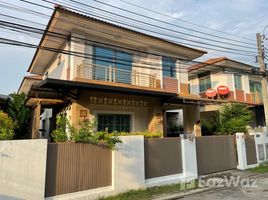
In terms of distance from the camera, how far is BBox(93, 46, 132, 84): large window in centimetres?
1105

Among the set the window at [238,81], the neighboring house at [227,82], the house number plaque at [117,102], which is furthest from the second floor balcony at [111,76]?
the window at [238,81]

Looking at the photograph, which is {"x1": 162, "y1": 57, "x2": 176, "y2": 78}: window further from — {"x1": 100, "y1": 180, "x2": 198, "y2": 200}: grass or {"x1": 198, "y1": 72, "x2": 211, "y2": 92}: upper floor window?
{"x1": 100, "y1": 180, "x2": 198, "y2": 200}: grass

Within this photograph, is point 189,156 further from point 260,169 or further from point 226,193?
point 260,169

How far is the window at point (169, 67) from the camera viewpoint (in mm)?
14234

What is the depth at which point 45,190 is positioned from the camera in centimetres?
541

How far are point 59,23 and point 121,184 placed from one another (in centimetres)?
755

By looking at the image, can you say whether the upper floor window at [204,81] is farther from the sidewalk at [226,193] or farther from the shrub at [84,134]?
the shrub at [84,134]

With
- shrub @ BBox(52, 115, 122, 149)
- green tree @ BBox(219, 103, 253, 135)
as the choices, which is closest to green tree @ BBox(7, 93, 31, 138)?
shrub @ BBox(52, 115, 122, 149)

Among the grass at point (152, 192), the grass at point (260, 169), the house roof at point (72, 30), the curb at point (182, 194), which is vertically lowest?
the curb at point (182, 194)

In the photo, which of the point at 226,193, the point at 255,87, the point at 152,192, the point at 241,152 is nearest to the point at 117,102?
the point at 152,192

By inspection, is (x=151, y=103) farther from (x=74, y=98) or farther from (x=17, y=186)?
(x=17, y=186)

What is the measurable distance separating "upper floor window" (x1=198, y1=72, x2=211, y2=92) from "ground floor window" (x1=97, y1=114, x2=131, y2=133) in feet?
34.3

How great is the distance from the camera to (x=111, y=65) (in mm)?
12039

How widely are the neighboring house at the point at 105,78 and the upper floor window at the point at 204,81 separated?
5.91 meters
